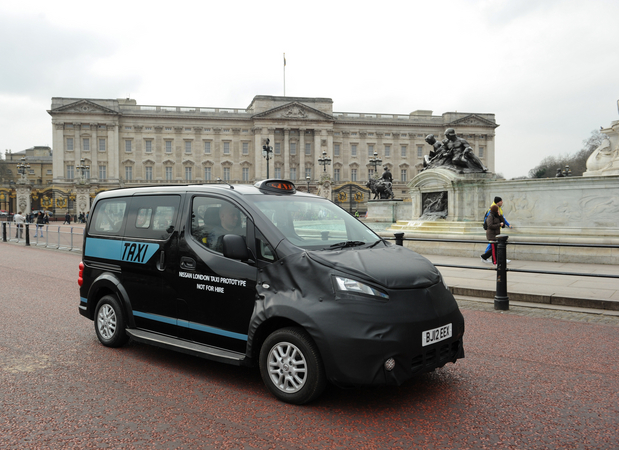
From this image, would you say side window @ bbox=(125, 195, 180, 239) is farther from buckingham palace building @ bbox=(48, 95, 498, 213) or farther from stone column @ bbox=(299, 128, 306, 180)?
stone column @ bbox=(299, 128, 306, 180)

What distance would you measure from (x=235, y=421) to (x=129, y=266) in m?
2.47

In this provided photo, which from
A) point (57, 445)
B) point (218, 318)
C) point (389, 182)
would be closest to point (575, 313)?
point (218, 318)

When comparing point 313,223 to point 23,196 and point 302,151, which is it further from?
point 302,151

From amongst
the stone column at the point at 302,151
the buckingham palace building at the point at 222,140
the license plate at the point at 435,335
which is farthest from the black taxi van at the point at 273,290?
the stone column at the point at 302,151

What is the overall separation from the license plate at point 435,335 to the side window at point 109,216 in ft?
12.2

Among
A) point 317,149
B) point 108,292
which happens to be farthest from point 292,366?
point 317,149

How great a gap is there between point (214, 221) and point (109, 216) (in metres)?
1.89

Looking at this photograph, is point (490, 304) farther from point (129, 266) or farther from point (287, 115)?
point (287, 115)

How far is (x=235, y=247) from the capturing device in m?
4.11

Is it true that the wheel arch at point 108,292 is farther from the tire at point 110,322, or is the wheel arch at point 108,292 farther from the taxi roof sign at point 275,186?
the taxi roof sign at point 275,186

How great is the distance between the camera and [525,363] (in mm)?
4988

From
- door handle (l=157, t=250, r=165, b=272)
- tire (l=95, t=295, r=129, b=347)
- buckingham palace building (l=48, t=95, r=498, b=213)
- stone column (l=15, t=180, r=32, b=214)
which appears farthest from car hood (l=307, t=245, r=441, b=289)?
buckingham palace building (l=48, t=95, r=498, b=213)

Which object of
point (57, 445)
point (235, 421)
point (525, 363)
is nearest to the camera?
point (57, 445)

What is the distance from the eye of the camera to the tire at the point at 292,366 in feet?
12.2
